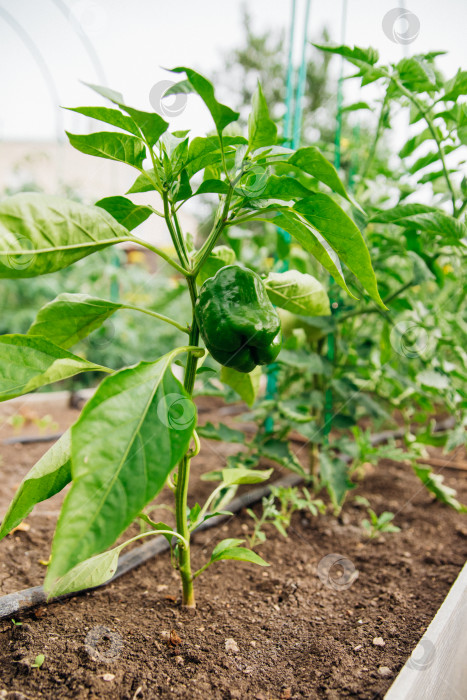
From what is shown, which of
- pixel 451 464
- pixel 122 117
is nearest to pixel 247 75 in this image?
pixel 451 464

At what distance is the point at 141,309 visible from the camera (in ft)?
2.75

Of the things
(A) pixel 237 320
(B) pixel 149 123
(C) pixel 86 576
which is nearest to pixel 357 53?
(B) pixel 149 123

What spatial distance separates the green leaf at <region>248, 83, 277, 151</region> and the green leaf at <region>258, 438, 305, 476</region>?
970mm

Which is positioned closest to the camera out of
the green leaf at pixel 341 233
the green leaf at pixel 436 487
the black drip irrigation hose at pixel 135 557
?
the green leaf at pixel 341 233

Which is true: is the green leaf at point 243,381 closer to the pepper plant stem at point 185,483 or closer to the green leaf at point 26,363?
the pepper plant stem at point 185,483

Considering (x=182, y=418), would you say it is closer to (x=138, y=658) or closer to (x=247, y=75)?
(x=138, y=658)

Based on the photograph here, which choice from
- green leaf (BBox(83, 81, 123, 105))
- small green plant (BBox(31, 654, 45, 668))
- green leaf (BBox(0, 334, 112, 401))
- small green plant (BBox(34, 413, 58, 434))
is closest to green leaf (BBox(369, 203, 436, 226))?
green leaf (BBox(83, 81, 123, 105))

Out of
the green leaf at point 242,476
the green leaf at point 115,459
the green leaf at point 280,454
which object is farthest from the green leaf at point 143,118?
the green leaf at point 280,454

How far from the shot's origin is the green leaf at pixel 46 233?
657 mm

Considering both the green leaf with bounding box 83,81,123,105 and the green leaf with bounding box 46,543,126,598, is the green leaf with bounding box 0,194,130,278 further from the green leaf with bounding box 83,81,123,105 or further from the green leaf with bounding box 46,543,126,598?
the green leaf with bounding box 46,543,126,598

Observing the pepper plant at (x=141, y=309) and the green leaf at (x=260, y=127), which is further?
the green leaf at (x=260, y=127)

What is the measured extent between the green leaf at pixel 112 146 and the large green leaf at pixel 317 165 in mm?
261

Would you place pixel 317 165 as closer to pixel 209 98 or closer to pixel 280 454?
pixel 209 98

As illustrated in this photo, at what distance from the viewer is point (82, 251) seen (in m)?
0.76
